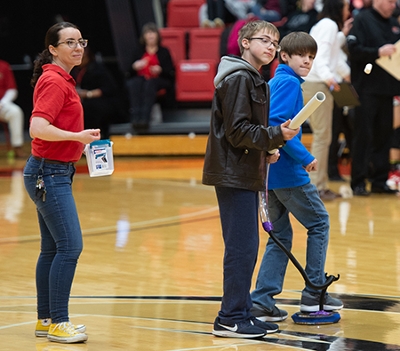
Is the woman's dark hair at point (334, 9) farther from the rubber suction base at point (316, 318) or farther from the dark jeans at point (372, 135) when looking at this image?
the rubber suction base at point (316, 318)

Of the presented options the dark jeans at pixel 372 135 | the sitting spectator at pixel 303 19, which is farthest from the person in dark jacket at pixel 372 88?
the sitting spectator at pixel 303 19

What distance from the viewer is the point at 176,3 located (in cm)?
1433

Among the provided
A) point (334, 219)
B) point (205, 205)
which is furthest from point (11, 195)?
point (334, 219)

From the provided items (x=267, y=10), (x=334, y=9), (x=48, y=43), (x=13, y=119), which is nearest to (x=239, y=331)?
(x=48, y=43)

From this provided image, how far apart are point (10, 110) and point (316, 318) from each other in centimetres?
956

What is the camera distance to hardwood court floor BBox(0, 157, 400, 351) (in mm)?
4047

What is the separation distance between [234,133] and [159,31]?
10.1m

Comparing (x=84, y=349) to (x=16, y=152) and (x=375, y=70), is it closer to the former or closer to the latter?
(x=375, y=70)

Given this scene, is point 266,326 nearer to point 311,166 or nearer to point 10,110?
point 311,166

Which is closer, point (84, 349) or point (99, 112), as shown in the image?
point (84, 349)

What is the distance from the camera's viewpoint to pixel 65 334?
157 inches

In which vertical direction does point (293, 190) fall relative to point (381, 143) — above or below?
above

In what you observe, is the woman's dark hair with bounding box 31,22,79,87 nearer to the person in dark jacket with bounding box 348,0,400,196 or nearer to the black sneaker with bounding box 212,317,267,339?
the black sneaker with bounding box 212,317,267,339

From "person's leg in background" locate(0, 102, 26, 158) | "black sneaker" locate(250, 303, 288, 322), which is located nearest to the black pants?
"person's leg in background" locate(0, 102, 26, 158)
